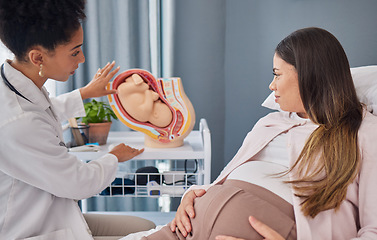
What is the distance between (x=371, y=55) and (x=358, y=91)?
0.29m

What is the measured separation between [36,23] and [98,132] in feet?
2.69

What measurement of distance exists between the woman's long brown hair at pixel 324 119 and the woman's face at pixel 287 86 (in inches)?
0.9

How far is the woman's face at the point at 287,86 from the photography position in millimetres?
1056

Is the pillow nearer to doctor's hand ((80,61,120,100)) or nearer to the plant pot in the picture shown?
doctor's hand ((80,61,120,100))

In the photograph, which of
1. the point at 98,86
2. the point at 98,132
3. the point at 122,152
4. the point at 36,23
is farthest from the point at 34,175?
the point at 98,132

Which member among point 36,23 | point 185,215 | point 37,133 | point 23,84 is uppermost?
point 36,23

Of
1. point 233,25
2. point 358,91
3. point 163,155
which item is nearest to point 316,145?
point 358,91

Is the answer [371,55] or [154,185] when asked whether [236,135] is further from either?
[371,55]

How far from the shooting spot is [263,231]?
0.86m

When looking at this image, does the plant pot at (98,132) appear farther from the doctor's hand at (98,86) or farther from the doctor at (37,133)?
the doctor at (37,133)

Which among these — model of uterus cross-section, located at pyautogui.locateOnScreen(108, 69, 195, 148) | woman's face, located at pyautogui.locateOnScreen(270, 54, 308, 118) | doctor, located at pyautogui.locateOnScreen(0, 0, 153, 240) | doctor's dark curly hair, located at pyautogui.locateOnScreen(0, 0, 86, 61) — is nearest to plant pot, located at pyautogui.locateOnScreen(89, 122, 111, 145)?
model of uterus cross-section, located at pyautogui.locateOnScreen(108, 69, 195, 148)

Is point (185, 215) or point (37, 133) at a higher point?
point (37, 133)

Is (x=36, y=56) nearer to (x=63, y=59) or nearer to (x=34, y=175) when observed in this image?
(x=63, y=59)

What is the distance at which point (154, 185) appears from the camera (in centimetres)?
158
